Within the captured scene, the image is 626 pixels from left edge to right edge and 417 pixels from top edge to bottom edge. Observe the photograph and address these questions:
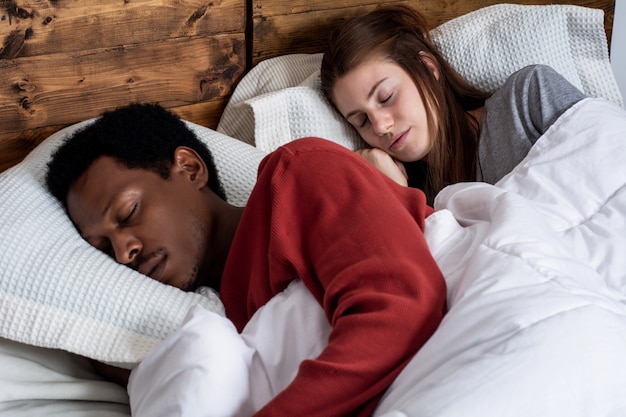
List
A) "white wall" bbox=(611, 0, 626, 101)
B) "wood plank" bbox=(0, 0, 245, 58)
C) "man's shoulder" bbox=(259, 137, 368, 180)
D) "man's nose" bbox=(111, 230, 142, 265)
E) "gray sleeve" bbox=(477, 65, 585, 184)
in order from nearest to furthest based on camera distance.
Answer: "man's shoulder" bbox=(259, 137, 368, 180), "man's nose" bbox=(111, 230, 142, 265), "wood plank" bbox=(0, 0, 245, 58), "gray sleeve" bbox=(477, 65, 585, 184), "white wall" bbox=(611, 0, 626, 101)

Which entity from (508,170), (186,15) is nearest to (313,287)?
(508,170)

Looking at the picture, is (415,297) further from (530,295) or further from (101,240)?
(101,240)

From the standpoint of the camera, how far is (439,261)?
3.74ft

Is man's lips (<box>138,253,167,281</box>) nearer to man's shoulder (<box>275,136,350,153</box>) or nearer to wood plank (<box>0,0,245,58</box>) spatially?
man's shoulder (<box>275,136,350,153</box>)

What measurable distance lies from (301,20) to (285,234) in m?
0.90

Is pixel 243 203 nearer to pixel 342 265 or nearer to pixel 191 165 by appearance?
pixel 191 165

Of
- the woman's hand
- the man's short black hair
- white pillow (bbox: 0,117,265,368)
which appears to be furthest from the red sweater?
the woman's hand

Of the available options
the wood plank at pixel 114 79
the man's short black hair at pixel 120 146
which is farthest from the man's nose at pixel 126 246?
the wood plank at pixel 114 79

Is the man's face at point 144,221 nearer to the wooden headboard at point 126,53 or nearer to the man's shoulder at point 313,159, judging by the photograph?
the man's shoulder at point 313,159

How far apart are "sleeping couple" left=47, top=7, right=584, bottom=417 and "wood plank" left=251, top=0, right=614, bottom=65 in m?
0.13

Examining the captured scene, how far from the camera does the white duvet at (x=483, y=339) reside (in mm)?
906

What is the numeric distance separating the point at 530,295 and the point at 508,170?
72 cm

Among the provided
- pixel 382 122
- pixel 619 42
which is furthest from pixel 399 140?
pixel 619 42

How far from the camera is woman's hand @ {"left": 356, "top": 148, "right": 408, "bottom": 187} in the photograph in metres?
1.73
